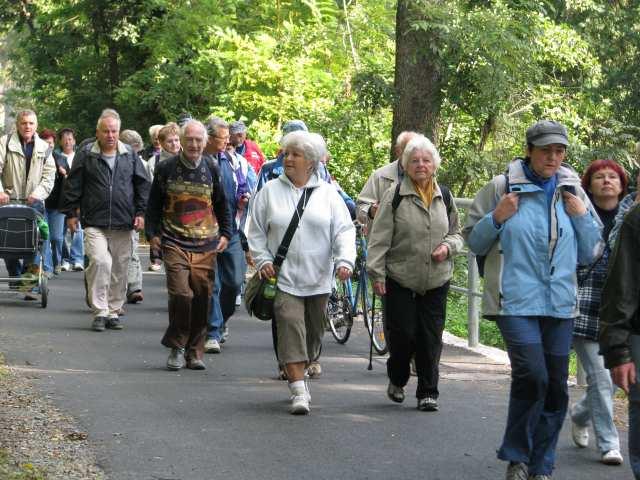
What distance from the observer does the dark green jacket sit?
201 inches

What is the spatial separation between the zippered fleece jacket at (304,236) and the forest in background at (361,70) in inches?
164

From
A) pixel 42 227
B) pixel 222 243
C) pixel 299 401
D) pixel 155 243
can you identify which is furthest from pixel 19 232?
pixel 299 401

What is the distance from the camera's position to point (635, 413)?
5328mm

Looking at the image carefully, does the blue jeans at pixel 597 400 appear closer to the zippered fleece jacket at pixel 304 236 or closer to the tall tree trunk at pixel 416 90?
the zippered fleece jacket at pixel 304 236

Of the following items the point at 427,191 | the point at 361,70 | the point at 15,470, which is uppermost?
the point at 361,70

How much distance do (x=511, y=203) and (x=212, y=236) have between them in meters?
4.41

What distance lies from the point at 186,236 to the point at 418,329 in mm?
2352

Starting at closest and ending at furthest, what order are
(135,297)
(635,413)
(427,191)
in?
(635,413) → (427,191) → (135,297)

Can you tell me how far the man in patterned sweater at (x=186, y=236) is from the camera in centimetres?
1031

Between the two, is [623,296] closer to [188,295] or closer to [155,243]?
[188,295]

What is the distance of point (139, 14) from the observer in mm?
32344

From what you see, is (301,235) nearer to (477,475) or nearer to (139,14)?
(477,475)

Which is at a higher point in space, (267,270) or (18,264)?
(267,270)

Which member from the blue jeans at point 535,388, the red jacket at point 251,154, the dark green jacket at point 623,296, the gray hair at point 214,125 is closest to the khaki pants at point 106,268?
the gray hair at point 214,125
